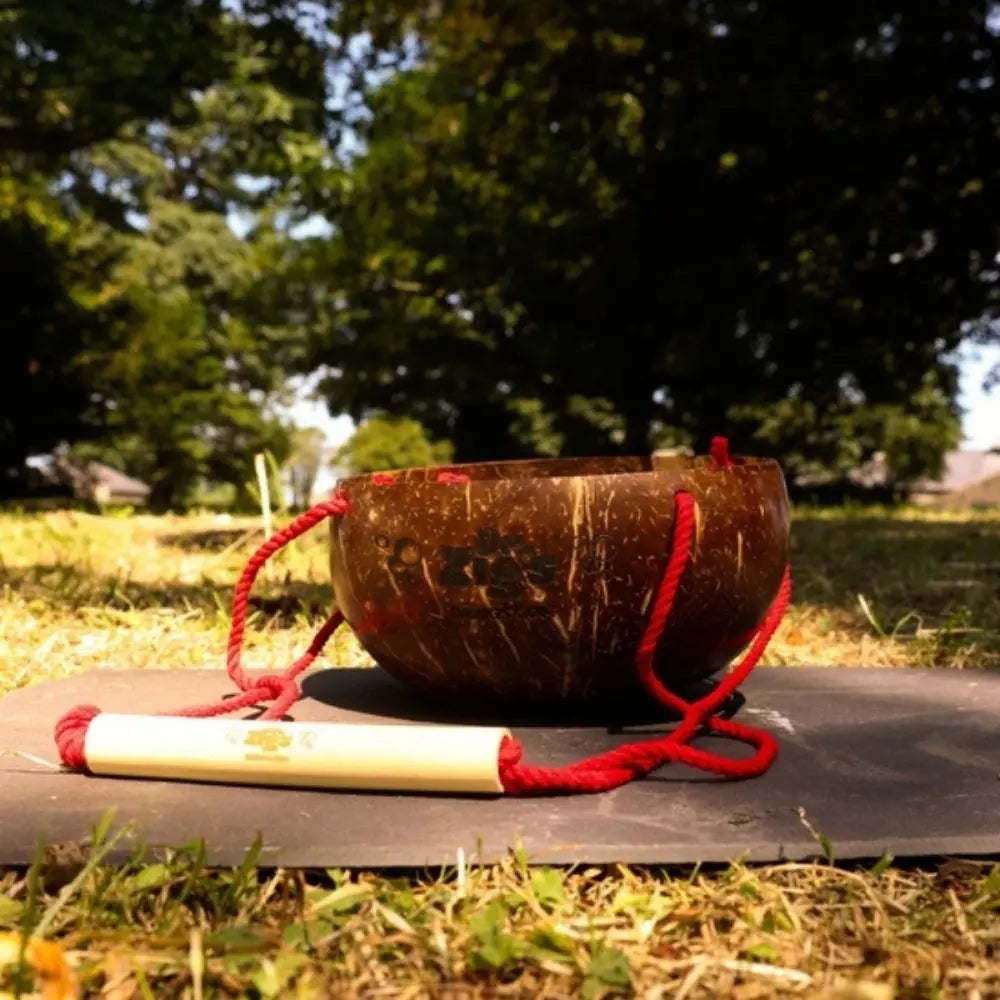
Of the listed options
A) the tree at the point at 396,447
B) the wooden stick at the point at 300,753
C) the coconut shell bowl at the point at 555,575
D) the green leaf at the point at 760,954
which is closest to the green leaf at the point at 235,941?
the wooden stick at the point at 300,753

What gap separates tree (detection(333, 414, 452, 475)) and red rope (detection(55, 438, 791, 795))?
758 inches

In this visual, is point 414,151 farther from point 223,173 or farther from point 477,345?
point 223,173

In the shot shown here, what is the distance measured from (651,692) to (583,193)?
985 centimetres

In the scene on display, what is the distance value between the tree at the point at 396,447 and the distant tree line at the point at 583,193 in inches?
160

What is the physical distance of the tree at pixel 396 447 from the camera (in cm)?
2144

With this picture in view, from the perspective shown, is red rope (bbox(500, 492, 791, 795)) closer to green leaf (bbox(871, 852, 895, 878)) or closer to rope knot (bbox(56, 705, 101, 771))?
green leaf (bbox(871, 852, 895, 878))

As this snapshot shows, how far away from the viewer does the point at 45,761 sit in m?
1.49

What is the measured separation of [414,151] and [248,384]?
42.4ft

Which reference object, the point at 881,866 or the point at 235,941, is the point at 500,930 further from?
the point at 881,866

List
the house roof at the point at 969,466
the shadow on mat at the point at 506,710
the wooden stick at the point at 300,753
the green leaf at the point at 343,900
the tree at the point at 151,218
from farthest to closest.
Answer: the house roof at the point at 969,466
the tree at the point at 151,218
the shadow on mat at the point at 506,710
the wooden stick at the point at 300,753
the green leaf at the point at 343,900

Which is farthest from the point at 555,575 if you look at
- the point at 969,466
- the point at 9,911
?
the point at 969,466

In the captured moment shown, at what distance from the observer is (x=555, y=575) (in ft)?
5.16

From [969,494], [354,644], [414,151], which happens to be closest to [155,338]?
[414,151]

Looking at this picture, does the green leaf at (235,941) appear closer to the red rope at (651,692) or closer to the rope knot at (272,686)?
the red rope at (651,692)
